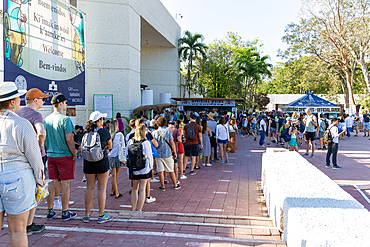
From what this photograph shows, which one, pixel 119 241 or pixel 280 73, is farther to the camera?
pixel 280 73

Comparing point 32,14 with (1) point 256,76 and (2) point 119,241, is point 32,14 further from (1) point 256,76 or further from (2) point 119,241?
Answer: (1) point 256,76

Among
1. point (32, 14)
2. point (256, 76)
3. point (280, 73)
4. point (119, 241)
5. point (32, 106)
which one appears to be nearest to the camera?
point (119, 241)

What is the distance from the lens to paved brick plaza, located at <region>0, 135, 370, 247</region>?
13.0ft

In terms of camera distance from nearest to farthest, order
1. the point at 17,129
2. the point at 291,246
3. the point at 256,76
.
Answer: the point at 17,129
the point at 291,246
the point at 256,76

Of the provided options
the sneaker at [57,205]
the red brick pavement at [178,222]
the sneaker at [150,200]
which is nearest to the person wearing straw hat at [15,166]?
the red brick pavement at [178,222]

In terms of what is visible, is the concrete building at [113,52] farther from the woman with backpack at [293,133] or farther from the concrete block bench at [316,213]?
the concrete block bench at [316,213]

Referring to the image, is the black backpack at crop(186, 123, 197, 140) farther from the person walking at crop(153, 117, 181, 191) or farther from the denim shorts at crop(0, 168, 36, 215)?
the denim shorts at crop(0, 168, 36, 215)

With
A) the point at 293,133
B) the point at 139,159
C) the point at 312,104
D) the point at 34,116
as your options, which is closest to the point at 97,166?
the point at 139,159

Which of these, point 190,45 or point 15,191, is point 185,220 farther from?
point 190,45

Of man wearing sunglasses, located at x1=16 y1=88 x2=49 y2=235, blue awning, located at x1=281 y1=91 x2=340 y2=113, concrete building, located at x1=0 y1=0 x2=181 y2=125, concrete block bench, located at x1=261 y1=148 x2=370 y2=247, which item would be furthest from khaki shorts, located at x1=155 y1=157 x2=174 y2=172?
blue awning, located at x1=281 y1=91 x2=340 y2=113

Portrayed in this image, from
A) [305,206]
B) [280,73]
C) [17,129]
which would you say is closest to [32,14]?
[17,129]

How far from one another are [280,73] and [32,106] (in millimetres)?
60983

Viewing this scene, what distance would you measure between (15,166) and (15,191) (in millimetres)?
248

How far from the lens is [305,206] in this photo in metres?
3.22
